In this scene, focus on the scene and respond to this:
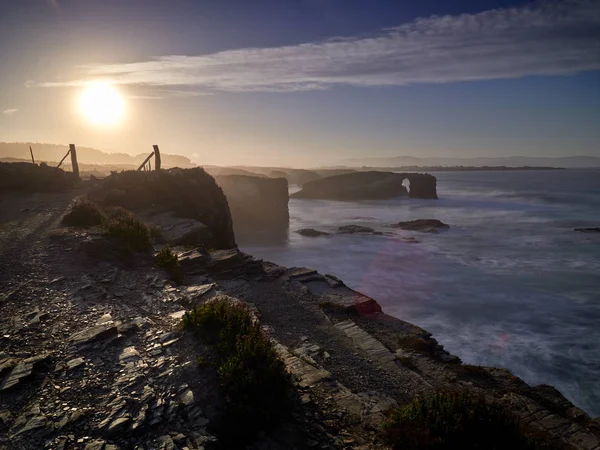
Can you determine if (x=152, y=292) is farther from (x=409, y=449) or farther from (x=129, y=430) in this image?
(x=409, y=449)

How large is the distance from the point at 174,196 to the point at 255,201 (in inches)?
1675

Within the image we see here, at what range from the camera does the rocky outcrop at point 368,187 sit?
108125mm

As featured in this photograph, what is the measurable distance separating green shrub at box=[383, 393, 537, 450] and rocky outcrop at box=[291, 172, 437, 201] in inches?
4102

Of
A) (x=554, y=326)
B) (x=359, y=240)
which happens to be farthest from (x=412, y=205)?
(x=554, y=326)

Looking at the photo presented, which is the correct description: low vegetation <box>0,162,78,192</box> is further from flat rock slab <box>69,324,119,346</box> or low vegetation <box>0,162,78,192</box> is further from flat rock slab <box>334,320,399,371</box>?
flat rock slab <box>334,320,399,371</box>

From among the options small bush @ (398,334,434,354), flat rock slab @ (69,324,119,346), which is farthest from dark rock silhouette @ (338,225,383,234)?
flat rock slab @ (69,324,119,346)

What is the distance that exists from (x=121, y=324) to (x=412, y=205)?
299ft

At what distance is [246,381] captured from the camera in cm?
612

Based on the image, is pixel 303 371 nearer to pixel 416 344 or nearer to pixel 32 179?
pixel 416 344

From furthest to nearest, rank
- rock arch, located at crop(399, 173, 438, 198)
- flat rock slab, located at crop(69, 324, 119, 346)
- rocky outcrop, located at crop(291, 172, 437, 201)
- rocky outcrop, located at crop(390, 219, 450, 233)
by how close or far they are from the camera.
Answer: rocky outcrop, located at crop(291, 172, 437, 201) < rock arch, located at crop(399, 173, 438, 198) < rocky outcrop, located at crop(390, 219, 450, 233) < flat rock slab, located at crop(69, 324, 119, 346)

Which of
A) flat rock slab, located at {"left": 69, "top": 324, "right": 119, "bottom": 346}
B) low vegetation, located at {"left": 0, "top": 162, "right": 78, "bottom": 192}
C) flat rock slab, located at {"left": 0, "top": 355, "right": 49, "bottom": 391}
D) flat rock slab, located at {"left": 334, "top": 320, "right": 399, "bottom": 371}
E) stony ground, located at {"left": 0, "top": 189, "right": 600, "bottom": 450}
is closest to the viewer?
stony ground, located at {"left": 0, "top": 189, "right": 600, "bottom": 450}

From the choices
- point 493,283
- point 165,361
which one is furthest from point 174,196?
point 493,283

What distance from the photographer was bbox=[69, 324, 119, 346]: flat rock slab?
24.3ft

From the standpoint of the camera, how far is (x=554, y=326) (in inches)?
883
